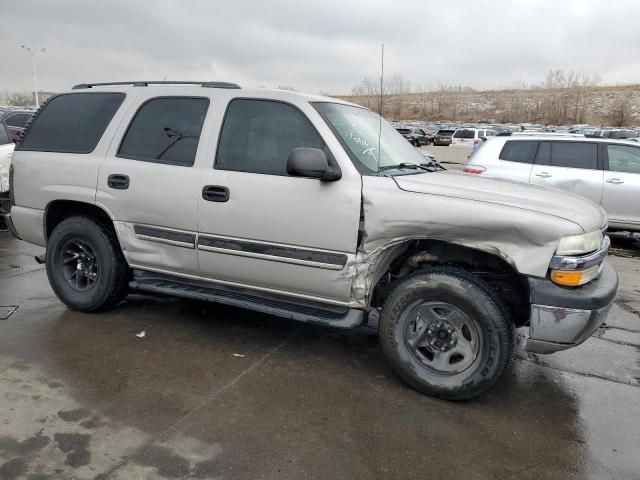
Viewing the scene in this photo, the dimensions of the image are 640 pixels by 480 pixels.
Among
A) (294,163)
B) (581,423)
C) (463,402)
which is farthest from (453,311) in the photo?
(294,163)

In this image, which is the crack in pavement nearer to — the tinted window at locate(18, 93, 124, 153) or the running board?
the running board

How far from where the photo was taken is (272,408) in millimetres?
3246

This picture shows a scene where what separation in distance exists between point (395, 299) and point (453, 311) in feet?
1.21

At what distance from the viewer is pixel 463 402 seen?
11.2 ft

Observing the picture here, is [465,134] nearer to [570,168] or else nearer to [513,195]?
[570,168]

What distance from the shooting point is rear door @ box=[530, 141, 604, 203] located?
8180 mm

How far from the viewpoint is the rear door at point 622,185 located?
8047mm

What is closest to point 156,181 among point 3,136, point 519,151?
point 3,136

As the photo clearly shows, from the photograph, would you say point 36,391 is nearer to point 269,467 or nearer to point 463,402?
point 269,467

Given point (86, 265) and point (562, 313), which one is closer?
point (562, 313)

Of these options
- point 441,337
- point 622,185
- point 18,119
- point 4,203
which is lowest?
point 441,337

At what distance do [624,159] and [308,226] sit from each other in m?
6.80

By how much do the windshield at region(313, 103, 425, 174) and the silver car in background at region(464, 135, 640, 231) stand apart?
13.5 feet

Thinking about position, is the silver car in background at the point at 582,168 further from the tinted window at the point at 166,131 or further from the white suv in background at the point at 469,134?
the white suv in background at the point at 469,134
